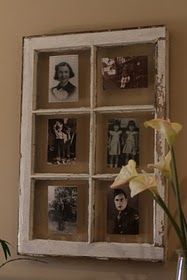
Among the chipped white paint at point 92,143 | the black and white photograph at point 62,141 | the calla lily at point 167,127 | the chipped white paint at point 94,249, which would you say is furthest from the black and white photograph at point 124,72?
the chipped white paint at point 94,249

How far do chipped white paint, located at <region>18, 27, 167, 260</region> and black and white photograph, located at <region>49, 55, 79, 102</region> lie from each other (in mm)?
35

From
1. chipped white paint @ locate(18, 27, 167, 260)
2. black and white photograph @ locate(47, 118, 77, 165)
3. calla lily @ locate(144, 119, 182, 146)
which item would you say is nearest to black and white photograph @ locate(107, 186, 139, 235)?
chipped white paint @ locate(18, 27, 167, 260)

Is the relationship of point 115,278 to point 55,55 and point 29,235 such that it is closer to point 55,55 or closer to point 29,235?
point 29,235

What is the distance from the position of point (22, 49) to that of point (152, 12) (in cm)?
40

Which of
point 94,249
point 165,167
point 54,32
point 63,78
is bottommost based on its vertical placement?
point 94,249

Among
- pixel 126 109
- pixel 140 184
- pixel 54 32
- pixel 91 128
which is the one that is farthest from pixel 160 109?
pixel 54 32

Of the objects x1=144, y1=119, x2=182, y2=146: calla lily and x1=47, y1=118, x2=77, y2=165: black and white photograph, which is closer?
x1=144, y1=119, x2=182, y2=146: calla lily

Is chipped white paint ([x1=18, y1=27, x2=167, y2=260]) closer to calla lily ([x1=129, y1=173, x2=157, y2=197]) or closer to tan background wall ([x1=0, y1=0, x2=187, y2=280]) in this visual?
tan background wall ([x1=0, y1=0, x2=187, y2=280])

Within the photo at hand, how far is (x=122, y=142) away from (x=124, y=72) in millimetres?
197

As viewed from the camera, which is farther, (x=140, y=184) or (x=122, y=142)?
(x=122, y=142)

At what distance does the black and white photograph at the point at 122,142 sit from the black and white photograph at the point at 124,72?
0.10 meters

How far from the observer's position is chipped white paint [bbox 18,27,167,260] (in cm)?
145

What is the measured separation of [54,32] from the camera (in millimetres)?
1620

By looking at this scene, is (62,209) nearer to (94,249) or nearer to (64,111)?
(94,249)
